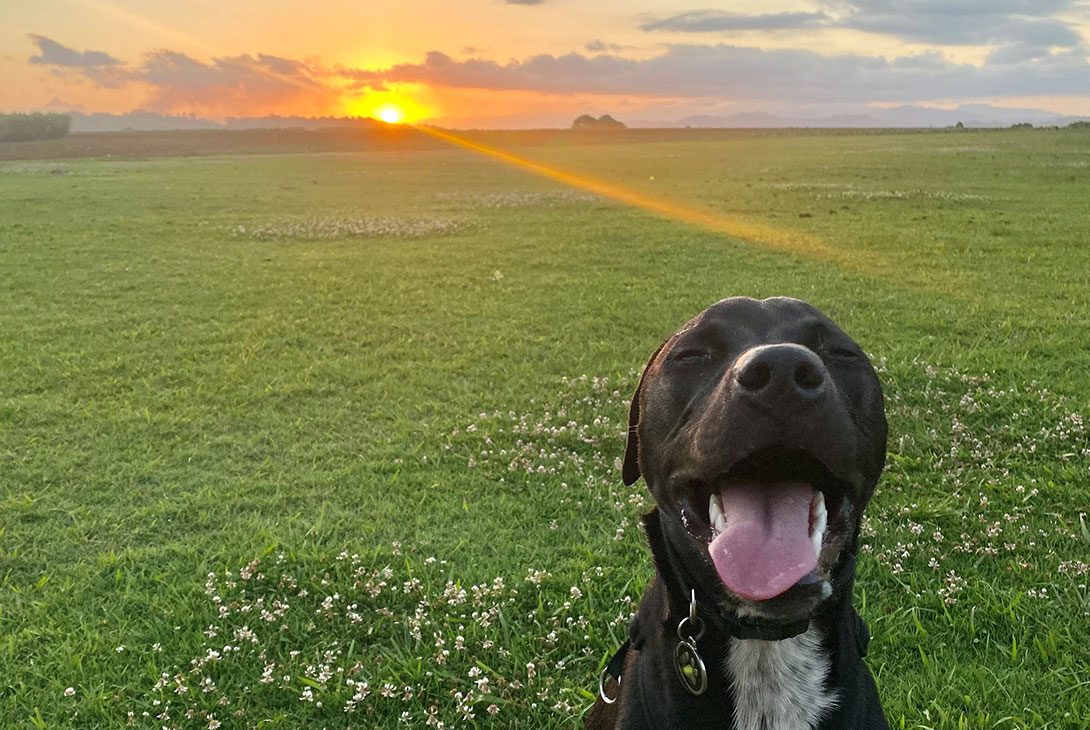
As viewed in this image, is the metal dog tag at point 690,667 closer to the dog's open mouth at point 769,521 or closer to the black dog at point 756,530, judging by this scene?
the black dog at point 756,530

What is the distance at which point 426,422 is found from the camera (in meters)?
8.78

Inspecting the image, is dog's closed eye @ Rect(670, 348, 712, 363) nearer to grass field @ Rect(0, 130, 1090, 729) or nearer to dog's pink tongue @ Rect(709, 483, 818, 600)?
dog's pink tongue @ Rect(709, 483, 818, 600)

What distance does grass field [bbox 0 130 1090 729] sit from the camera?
473 centimetres

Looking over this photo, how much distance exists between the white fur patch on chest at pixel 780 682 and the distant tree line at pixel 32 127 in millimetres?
93418

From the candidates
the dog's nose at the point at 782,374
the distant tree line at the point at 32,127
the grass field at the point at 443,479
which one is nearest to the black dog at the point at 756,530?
the dog's nose at the point at 782,374

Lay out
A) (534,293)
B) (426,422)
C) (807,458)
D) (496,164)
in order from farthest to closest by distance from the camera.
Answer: (496,164), (534,293), (426,422), (807,458)

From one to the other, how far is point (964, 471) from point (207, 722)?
6.06 m

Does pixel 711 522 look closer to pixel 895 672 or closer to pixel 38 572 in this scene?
pixel 895 672

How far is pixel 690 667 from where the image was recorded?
2895mm

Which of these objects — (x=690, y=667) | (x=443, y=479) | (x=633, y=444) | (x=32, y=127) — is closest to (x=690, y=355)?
(x=633, y=444)

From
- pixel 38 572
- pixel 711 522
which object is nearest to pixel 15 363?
pixel 38 572

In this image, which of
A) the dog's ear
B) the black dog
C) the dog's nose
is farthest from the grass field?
the dog's nose

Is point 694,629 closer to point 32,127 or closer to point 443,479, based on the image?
point 443,479

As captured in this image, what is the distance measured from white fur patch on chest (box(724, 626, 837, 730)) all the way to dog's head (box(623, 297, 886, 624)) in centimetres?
29
